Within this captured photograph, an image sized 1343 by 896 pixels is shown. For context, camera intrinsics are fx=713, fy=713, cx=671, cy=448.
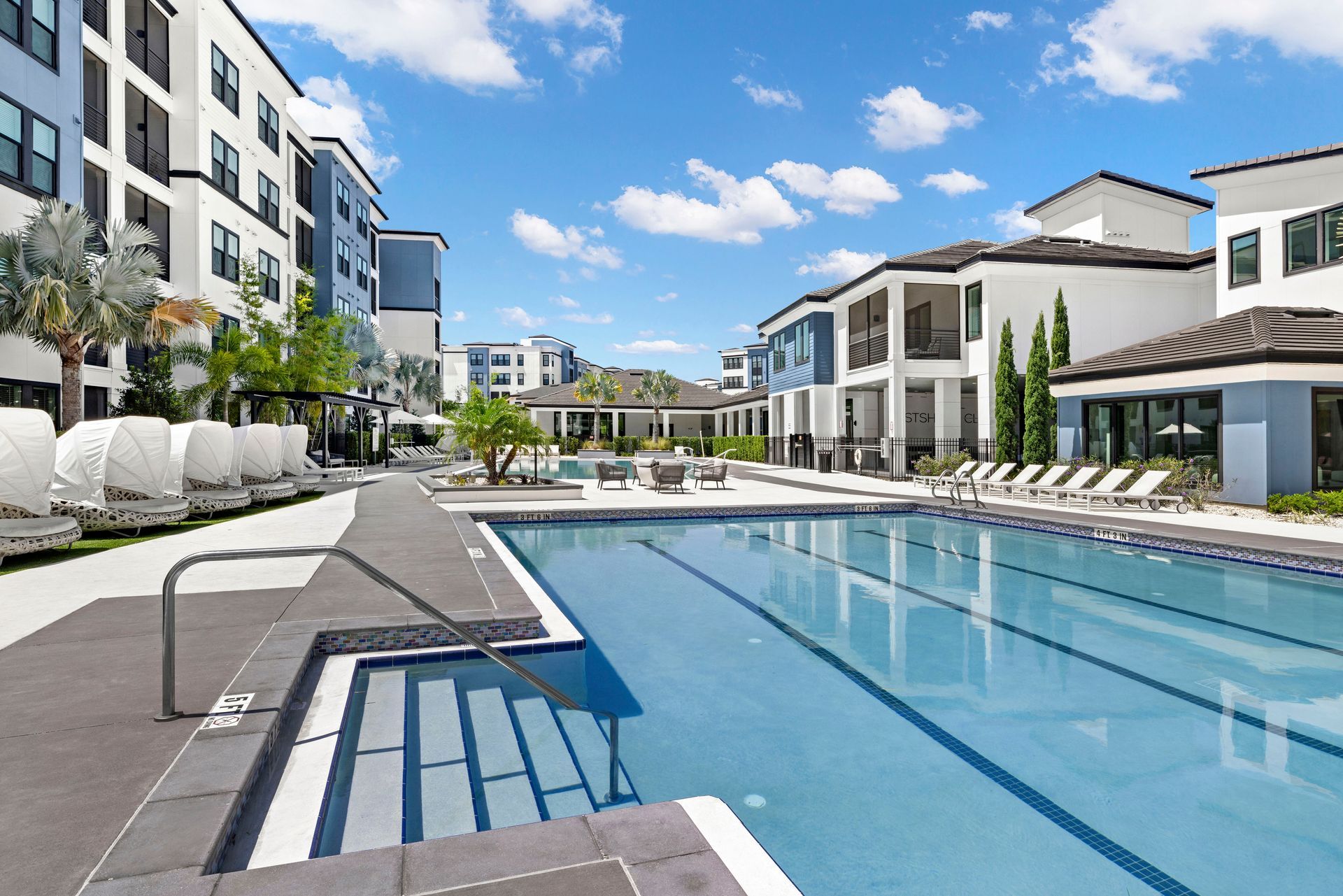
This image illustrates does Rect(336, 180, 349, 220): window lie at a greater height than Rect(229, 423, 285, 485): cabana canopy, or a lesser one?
greater

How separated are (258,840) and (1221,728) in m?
5.56

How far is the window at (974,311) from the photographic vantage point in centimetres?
2200

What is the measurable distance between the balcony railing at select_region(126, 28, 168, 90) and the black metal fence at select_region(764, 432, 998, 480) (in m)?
24.9

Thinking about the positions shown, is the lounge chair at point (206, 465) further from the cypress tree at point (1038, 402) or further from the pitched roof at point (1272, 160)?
the pitched roof at point (1272, 160)

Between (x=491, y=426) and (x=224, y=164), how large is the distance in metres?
15.7

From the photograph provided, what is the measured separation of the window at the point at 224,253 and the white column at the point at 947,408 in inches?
938

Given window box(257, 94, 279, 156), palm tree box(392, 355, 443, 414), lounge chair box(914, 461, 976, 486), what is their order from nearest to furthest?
lounge chair box(914, 461, 976, 486) < window box(257, 94, 279, 156) < palm tree box(392, 355, 443, 414)

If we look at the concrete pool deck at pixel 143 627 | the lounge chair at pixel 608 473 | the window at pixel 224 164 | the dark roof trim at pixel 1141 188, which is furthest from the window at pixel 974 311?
the window at pixel 224 164

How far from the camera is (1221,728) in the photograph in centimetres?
468

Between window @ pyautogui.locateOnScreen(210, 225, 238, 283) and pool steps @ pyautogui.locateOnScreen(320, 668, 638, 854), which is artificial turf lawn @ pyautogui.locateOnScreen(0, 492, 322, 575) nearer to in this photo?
pool steps @ pyautogui.locateOnScreen(320, 668, 638, 854)

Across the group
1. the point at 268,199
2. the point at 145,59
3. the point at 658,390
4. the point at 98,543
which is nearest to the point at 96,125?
the point at 145,59

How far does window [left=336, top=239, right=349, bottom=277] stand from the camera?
3519 cm

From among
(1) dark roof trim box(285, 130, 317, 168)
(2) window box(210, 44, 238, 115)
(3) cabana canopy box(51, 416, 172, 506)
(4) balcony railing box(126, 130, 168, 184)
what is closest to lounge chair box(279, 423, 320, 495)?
(3) cabana canopy box(51, 416, 172, 506)

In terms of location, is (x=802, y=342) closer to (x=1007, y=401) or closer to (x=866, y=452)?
(x=866, y=452)
